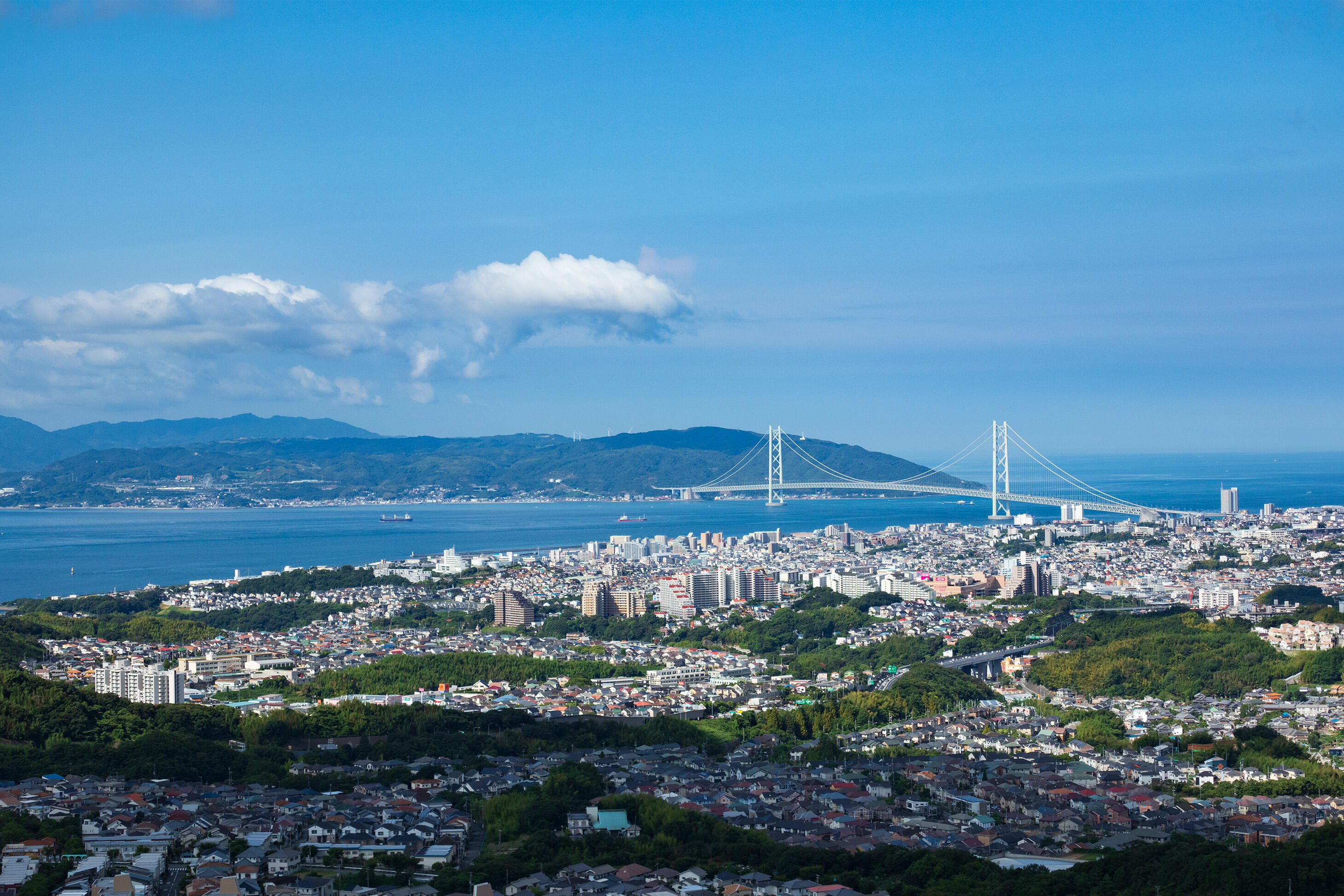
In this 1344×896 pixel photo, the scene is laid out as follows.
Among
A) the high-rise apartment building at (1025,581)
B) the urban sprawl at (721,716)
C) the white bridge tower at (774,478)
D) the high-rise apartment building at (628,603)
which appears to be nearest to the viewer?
the urban sprawl at (721,716)

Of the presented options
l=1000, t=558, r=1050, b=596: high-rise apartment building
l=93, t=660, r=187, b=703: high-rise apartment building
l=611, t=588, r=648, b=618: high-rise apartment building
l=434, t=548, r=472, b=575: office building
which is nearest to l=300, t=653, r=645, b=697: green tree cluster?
l=93, t=660, r=187, b=703: high-rise apartment building

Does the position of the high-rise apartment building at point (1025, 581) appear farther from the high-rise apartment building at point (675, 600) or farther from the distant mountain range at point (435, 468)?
the distant mountain range at point (435, 468)

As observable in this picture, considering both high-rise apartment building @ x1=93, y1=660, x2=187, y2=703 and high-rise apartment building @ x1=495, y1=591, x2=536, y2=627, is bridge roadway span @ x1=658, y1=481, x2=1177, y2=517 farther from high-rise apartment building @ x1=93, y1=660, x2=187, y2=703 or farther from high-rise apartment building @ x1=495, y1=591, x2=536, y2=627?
high-rise apartment building @ x1=93, y1=660, x2=187, y2=703

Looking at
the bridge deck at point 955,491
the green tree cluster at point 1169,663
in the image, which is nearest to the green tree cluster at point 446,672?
the green tree cluster at point 1169,663

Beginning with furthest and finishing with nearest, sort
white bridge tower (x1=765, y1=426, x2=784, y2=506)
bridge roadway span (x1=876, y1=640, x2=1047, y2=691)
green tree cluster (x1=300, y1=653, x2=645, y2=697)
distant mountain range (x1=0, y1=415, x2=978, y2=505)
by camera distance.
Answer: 1. distant mountain range (x1=0, y1=415, x2=978, y2=505)
2. white bridge tower (x1=765, y1=426, x2=784, y2=506)
3. bridge roadway span (x1=876, y1=640, x2=1047, y2=691)
4. green tree cluster (x1=300, y1=653, x2=645, y2=697)

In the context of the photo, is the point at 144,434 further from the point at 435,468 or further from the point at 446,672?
the point at 446,672

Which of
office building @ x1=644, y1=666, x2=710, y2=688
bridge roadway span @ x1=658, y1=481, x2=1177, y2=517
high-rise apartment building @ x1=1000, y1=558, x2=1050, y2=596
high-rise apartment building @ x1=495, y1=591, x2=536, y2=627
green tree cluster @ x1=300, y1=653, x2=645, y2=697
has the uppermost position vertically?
bridge roadway span @ x1=658, y1=481, x2=1177, y2=517
